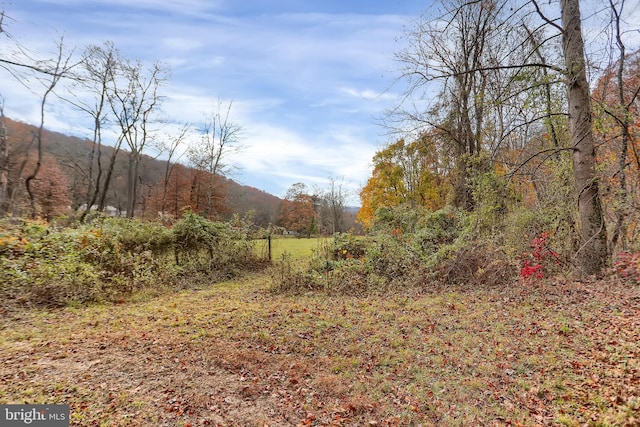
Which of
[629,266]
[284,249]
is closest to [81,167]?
[284,249]

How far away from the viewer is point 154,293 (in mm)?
7508

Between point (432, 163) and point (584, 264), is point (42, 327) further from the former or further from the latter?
point (432, 163)

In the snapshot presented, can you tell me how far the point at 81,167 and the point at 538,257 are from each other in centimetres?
2025

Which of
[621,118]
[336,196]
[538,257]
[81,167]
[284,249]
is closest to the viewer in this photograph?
[621,118]

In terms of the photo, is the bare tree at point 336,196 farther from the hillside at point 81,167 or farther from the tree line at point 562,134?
the tree line at point 562,134

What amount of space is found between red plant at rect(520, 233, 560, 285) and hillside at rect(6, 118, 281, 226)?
32.5ft

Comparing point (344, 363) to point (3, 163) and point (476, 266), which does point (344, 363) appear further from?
point (3, 163)

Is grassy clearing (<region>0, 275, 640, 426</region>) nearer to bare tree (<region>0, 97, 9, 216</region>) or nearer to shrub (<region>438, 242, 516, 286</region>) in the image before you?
shrub (<region>438, 242, 516, 286</region>)

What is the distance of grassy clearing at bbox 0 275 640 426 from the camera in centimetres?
→ 268

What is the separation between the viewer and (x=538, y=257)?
7.09m

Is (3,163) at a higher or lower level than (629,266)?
higher

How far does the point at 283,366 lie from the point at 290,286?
424 cm

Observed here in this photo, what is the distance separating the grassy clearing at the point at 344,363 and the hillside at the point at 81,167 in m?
7.60

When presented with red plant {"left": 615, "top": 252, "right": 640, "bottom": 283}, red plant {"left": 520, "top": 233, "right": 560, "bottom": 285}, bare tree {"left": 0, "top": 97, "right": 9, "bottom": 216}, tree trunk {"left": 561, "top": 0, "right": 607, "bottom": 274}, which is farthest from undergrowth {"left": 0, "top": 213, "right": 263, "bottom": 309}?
red plant {"left": 615, "top": 252, "right": 640, "bottom": 283}
